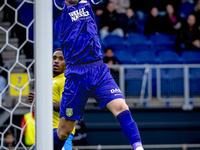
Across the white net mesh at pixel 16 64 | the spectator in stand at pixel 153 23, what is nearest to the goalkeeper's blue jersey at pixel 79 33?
the white net mesh at pixel 16 64

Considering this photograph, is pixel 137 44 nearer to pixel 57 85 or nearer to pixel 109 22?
pixel 109 22

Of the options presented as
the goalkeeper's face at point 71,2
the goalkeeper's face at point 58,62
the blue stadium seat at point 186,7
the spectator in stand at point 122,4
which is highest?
the spectator in stand at point 122,4

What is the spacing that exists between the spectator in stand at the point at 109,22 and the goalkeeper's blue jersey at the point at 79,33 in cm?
373

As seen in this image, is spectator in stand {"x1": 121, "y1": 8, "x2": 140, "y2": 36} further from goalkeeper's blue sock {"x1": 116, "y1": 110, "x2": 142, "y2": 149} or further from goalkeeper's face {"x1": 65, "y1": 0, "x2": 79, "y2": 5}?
goalkeeper's blue sock {"x1": 116, "y1": 110, "x2": 142, "y2": 149}

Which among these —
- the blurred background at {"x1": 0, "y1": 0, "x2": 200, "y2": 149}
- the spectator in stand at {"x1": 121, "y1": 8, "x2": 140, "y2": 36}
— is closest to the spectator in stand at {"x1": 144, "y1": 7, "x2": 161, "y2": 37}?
the spectator in stand at {"x1": 121, "y1": 8, "x2": 140, "y2": 36}

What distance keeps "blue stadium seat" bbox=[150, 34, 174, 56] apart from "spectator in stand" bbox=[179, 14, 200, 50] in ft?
0.87

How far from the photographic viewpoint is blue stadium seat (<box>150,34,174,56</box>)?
18.9ft

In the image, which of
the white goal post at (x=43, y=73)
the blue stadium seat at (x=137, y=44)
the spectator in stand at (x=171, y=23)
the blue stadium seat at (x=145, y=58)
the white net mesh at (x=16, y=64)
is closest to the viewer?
the white goal post at (x=43, y=73)

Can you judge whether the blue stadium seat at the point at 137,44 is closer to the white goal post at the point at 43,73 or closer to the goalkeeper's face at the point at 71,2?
the goalkeeper's face at the point at 71,2

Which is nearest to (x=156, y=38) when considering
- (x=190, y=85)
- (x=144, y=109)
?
(x=190, y=85)

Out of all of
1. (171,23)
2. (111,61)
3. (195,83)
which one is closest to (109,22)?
(171,23)

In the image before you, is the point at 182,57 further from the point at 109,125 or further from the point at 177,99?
the point at 109,125

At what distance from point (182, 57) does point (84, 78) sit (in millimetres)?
3784

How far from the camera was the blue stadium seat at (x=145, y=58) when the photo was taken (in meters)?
5.23
